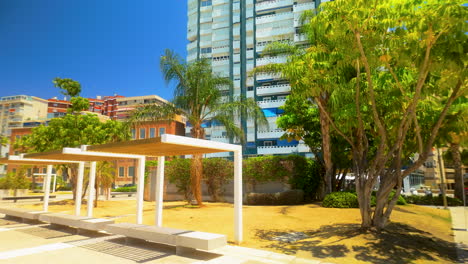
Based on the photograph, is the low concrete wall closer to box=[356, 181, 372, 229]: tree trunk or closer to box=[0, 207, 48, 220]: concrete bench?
box=[356, 181, 372, 229]: tree trunk

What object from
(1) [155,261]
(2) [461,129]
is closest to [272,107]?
(2) [461,129]

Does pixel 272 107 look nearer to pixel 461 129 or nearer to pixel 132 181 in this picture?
pixel 132 181

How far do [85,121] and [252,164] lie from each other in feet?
42.4

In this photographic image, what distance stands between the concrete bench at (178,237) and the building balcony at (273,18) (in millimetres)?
52339

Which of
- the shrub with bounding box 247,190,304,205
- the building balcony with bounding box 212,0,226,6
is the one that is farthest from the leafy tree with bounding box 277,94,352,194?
the building balcony with bounding box 212,0,226,6

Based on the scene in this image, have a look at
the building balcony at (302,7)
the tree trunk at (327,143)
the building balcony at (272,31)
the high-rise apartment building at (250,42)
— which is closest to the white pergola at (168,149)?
the tree trunk at (327,143)

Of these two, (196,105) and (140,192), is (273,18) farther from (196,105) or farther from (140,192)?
(140,192)

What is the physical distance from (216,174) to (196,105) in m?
6.23

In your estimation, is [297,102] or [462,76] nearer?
[462,76]

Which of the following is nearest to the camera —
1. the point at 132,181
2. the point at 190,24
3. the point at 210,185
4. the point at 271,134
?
the point at 210,185

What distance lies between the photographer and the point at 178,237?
6996 millimetres

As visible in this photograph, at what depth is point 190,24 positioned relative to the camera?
212 feet

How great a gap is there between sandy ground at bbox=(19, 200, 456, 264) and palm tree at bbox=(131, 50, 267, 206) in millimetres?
5173

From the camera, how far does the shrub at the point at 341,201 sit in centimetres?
1455
